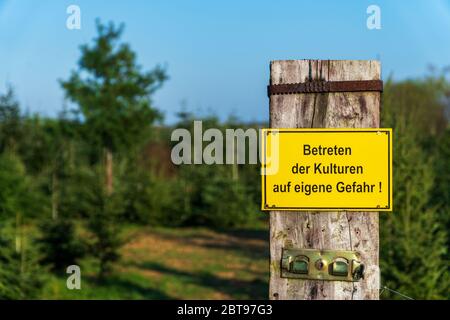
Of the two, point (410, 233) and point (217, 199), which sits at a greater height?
point (410, 233)

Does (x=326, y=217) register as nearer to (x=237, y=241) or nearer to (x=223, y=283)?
(x=223, y=283)

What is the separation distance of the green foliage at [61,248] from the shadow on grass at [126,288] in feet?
2.14

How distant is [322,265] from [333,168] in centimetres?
39

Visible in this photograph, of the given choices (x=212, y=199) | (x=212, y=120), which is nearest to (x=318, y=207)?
(x=212, y=199)

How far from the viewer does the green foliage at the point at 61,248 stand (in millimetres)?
12719

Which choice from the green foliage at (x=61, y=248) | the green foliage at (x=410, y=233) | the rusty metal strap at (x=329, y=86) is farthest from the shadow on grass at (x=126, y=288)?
the rusty metal strap at (x=329, y=86)

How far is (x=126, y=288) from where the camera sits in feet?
38.2

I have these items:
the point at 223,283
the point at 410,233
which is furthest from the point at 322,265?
the point at 223,283

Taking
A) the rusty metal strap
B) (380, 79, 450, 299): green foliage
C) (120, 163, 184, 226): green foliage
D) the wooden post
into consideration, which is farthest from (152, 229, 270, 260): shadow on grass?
the rusty metal strap

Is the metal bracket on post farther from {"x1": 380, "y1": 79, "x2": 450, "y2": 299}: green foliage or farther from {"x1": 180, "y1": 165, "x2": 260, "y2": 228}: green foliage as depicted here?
{"x1": 180, "y1": 165, "x2": 260, "y2": 228}: green foliage

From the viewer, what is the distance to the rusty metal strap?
2.79m

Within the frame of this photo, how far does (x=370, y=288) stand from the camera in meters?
2.79

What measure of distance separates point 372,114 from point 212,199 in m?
19.7
